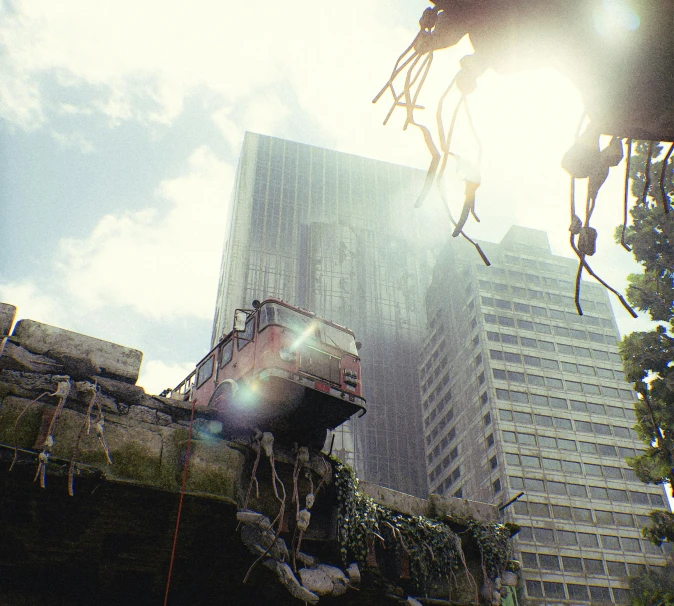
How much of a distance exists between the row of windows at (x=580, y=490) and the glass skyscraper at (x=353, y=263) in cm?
2470

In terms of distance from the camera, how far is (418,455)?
8069 centimetres

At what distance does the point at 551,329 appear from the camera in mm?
67938

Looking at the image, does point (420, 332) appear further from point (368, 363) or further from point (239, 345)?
point (239, 345)

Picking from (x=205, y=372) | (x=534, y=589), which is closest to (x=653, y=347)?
(x=205, y=372)

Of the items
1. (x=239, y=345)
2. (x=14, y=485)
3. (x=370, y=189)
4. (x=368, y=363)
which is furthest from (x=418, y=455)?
(x=14, y=485)

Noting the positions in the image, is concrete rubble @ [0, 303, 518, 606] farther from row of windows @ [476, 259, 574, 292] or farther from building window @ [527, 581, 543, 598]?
row of windows @ [476, 259, 574, 292]

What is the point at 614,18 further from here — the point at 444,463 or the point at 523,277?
the point at 523,277

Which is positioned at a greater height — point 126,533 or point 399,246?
point 399,246

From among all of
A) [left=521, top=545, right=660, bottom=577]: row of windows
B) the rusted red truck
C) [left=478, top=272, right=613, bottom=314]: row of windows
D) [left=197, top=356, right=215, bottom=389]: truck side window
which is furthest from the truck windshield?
[left=478, top=272, right=613, bottom=314]: row of windows

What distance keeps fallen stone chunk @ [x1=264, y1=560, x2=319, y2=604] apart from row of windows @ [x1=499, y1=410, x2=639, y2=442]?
2154 inches

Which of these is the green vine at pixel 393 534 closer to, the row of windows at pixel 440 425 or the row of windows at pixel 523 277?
the row of windows at pixel 440 425

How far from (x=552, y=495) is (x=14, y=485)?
2253 inches

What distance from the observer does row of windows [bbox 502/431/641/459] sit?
186 ft

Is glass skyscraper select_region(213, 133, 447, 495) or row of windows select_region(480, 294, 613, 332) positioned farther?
glass skyscraper select_region(213, 133, 447, 495)
